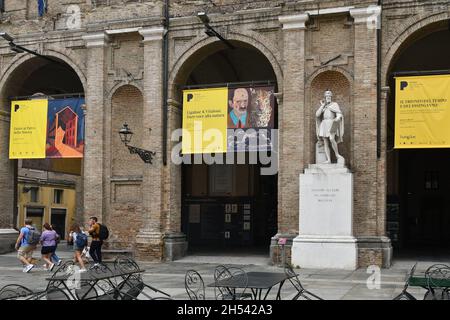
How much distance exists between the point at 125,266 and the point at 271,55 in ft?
35.4

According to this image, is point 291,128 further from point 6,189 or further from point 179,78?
point 6,189

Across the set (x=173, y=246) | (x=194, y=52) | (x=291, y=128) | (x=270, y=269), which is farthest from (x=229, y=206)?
(x=270, y=269)

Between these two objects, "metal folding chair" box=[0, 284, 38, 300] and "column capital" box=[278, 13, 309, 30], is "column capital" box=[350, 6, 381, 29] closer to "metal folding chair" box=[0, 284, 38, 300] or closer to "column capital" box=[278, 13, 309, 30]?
"column capital" box=[278, 13, 309, 30]

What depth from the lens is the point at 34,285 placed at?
15.5m

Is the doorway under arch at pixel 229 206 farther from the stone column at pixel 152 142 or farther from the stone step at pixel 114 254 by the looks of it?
the stone column at pixel 152 142

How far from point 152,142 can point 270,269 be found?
619cm

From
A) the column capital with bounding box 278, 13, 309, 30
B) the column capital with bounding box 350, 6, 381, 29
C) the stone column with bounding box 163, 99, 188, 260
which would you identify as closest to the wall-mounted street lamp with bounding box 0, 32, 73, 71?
the stone column with bounding box 163, 99, 188, 260

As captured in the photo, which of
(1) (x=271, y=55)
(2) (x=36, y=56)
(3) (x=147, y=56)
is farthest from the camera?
(2) (x=36, y=56)

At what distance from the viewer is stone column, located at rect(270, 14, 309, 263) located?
19.9 m

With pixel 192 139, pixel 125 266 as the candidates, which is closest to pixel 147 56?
pixel 192 139

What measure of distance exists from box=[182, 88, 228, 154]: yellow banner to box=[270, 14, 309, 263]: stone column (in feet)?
7.22

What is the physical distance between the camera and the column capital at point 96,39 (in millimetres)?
22734
